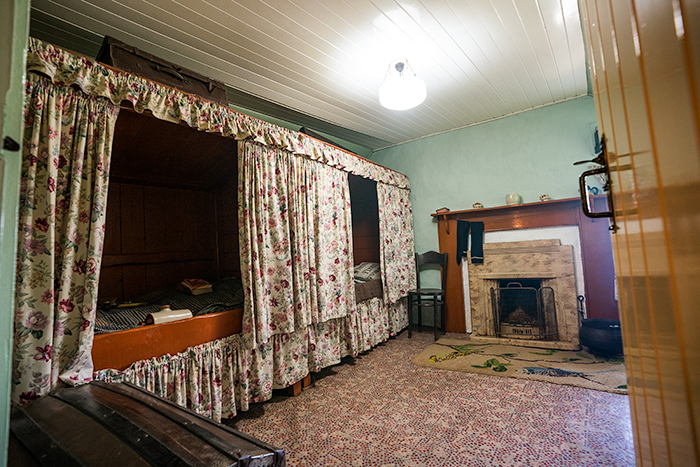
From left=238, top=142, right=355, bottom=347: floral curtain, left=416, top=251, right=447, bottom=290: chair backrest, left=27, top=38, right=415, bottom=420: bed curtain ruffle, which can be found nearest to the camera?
left=27, top=38, right=415, bottom=420: bed curtain ruffle

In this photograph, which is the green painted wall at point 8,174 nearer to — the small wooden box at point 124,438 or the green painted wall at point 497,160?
the small wooden box at point 124,438

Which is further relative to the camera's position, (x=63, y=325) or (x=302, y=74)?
(x=302, y=74)

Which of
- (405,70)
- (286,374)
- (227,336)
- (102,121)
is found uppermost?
(405,70)

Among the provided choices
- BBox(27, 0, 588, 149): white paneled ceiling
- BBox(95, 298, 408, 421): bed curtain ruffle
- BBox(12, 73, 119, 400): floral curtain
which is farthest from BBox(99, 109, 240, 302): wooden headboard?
BBox(95, 298, 408, 421): bed curtain ruffle

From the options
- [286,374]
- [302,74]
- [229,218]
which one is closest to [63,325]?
[286,374]

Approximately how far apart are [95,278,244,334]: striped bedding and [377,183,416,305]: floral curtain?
1.75 metres

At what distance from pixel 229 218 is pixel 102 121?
6.21 feet

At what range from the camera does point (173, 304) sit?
234 cm

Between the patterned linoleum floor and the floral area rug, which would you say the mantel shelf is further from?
the patterned linoleum floor

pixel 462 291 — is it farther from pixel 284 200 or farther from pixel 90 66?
pixel 90 66

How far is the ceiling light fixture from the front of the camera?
2.38 meters

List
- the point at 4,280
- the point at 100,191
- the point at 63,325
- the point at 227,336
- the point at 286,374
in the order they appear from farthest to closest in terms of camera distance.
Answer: the point at 286,374, the point at 227,336, the point at 100,191, the point at 63,325, the point at 4,280

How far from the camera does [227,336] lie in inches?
85.6

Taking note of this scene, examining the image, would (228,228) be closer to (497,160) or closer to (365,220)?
(365,220)
